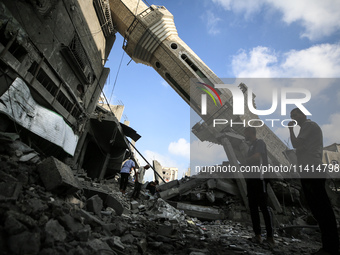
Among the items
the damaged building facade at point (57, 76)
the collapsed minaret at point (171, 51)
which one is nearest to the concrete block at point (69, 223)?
the damaged building facade at point (57, 76)

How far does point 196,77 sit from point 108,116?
878cm

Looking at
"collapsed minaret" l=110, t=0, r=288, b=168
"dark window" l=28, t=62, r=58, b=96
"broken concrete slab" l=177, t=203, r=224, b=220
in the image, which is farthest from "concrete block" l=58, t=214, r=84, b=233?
"collapsed minaret" l=110, t=0, r=288, b=168

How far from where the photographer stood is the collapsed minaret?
15510 mm

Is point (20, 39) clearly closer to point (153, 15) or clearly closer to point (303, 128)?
point (303, 128)

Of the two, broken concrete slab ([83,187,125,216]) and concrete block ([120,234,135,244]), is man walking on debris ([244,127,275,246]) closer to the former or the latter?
concrete block ([120,234,135,244])

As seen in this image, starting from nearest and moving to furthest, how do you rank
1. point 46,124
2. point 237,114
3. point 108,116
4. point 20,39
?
point 20,39
point 46,124
point 108,116
point 237,114

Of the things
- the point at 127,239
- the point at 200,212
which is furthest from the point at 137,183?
the point at 127,239

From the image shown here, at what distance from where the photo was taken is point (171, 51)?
15.9m

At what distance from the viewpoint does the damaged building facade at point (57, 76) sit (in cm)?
470

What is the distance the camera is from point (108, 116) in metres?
10.2

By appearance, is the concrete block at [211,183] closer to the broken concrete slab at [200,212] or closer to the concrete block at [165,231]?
the broken concrete slab at [200,212]

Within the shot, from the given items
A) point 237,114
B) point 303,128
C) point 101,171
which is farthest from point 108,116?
point 237,114

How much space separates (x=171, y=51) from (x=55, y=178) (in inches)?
598

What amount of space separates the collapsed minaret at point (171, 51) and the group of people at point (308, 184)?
1262 centimetres
